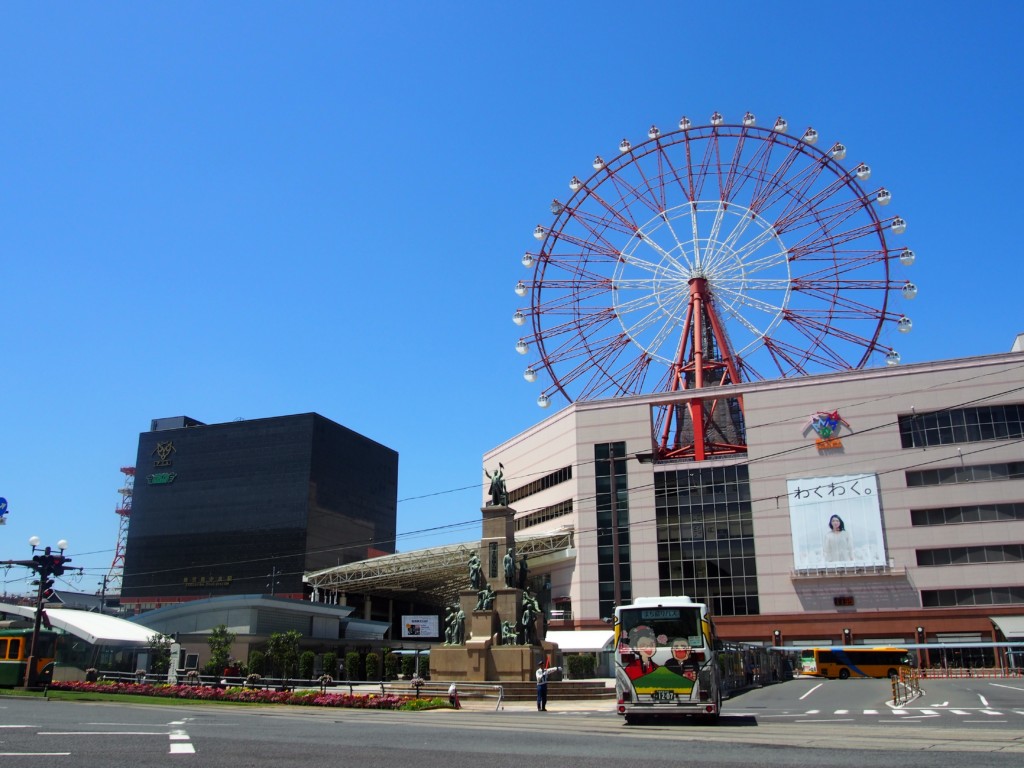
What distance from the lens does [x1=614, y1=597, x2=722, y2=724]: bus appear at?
2116 cm

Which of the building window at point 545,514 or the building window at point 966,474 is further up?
the building window at point 966,474

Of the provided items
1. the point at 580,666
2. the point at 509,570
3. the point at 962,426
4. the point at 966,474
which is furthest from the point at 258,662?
the point at 962,426

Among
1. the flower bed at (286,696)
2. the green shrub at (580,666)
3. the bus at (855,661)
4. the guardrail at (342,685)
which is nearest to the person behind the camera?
the flower bed at (286,696)

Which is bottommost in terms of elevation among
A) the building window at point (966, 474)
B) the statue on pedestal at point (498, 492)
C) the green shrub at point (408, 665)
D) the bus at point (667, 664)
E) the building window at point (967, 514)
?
the green shrub at point (408, 665)

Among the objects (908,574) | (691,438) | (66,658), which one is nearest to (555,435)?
(691,438)

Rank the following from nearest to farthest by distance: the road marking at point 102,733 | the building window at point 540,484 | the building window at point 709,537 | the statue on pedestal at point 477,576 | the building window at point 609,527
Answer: the road marking at point 102,733, the statue on pedestal at point 477,576, the building window at point 709,537, the building window at point 609,527, the building window at point 540,484

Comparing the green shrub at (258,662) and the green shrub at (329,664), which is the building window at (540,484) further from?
the green shrub at (258,662)

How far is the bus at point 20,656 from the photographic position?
36219 millimetres

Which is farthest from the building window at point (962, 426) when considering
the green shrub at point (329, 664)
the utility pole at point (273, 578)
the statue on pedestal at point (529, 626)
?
the utility pole at point (273, 578)

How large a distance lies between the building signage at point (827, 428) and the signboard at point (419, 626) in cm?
3960

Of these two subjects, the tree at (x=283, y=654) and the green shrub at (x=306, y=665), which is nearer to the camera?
the green shrub at (x=306, y=665)

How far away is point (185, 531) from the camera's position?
4771 inches

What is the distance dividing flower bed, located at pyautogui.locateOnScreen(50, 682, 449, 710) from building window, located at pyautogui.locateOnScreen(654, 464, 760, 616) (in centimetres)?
4237

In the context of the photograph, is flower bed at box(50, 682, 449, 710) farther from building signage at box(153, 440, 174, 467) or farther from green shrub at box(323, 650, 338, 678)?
building signage at box(153, 440, 174, 467)
